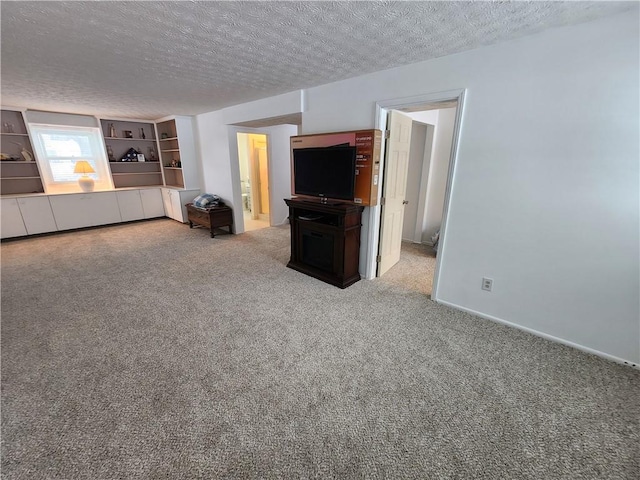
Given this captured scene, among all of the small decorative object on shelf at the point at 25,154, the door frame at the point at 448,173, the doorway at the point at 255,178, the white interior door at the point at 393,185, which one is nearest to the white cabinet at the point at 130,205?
the small decorative object on shelf at the point at 25,154

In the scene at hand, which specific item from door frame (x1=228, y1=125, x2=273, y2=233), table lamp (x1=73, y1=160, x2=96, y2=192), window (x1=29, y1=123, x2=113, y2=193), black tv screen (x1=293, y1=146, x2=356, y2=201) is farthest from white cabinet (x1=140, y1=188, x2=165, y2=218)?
black tv screen (x1=293, y1=146, x2=356, y2=201)

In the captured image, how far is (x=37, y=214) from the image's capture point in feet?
15.4

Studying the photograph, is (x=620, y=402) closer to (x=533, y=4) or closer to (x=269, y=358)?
(x=269, y=358)

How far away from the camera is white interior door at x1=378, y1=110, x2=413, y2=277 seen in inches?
112

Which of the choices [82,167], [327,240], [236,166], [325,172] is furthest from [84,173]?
[327,240]

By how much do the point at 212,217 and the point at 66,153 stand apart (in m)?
3.29

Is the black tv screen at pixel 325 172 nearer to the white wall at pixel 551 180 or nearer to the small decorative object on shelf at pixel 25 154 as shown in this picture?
the white wall at pixel 551 180

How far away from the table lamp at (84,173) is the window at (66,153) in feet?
0.67

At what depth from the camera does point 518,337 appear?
7.18 feet

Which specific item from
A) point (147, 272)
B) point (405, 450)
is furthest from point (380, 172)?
point (147, 272)

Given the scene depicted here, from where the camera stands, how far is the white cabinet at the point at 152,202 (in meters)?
5.93

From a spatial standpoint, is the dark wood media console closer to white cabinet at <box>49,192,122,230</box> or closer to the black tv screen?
Result: the black tv screen

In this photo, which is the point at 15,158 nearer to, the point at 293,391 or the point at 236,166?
the point at 236,166

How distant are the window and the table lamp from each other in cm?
20
